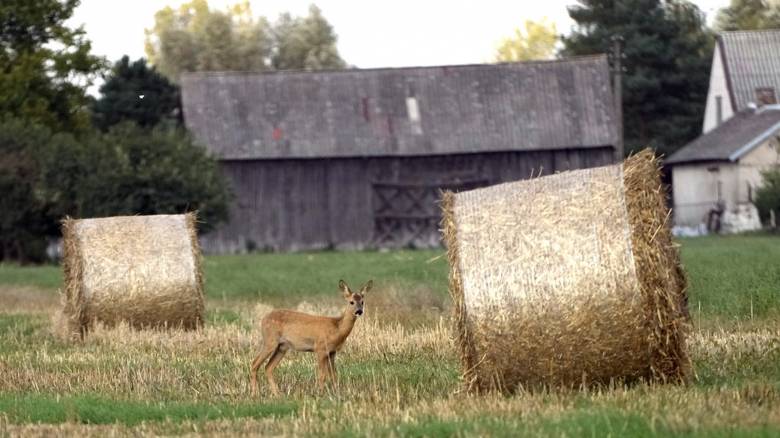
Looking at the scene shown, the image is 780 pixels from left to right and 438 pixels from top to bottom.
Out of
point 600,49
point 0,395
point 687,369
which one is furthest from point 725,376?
point 600,49

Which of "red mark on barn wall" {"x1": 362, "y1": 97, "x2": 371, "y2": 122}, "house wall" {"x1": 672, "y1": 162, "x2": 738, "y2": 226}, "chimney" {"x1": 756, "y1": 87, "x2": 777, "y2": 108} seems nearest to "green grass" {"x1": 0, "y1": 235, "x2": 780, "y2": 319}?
"red mark on barn wall" {"x1": 362, "y1": 97, "x2": 371, "y2": 122}

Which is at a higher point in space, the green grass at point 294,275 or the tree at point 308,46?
the tree at point 308,46

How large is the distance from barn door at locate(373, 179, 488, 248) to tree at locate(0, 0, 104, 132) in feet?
39.6

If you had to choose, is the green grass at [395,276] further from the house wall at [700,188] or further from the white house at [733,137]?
the house wall at [700,188]

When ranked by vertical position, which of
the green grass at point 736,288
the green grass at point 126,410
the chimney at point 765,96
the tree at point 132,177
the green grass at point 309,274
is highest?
the chimney at point 765,96

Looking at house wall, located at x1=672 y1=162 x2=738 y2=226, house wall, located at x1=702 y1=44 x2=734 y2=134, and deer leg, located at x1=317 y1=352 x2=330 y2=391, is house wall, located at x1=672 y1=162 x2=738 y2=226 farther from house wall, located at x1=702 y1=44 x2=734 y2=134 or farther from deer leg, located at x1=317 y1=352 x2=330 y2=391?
deer leg, located at x1=317 y1=352 x2=330 y2=391

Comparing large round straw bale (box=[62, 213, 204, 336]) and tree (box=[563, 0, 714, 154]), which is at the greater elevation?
tree (box=[563, 0, 714, 154])

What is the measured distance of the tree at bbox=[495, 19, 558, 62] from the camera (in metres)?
102

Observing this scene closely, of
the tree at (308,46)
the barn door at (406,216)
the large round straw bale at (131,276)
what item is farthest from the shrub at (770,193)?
the tree at (308,46)

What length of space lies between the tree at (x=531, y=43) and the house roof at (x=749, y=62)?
35.5 m

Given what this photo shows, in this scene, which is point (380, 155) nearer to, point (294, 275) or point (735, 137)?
point (735, 137)

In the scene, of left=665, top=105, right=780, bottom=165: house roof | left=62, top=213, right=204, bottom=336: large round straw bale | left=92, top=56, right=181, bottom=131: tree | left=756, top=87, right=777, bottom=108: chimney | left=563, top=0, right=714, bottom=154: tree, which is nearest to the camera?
left=62, top=213, right=204, bottom=336: large round straw bale

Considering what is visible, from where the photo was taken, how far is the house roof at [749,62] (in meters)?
65.4

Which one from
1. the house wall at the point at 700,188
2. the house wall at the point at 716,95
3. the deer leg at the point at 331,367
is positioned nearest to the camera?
the deer leg at the point at 331,367
